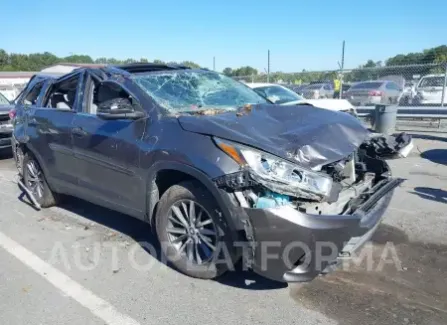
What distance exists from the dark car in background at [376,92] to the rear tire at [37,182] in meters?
13.8

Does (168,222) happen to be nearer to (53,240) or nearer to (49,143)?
(53,240)

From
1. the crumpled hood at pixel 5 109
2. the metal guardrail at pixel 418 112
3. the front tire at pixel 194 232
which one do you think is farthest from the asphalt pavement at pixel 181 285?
the metal guardrail at pixel 418 112

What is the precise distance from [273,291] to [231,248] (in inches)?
21.5

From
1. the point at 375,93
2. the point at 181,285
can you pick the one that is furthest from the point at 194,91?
the point at 375,93

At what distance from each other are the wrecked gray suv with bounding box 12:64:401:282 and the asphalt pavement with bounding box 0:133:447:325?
0.27 meters

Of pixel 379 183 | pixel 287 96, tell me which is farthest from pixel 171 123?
pixel 287 96

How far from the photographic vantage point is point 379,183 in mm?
3904

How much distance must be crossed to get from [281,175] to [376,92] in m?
14.9

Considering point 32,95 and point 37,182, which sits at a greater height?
point 32,95

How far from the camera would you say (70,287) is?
11.6 feet

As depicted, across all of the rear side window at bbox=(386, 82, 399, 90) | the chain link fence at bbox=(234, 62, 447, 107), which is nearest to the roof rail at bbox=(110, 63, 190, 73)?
the chain link fence at bbox=(234, 62, 447, 107)

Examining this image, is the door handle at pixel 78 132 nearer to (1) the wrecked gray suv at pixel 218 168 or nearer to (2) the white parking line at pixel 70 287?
(1) the wrecked gray suv at pixel 218 168

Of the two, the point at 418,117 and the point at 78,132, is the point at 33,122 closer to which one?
the point at 78,132

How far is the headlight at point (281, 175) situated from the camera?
9.62ft
